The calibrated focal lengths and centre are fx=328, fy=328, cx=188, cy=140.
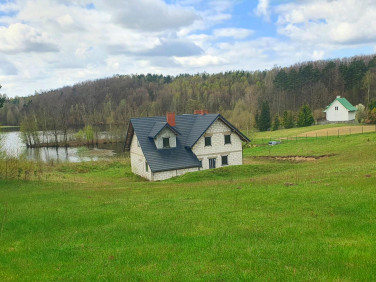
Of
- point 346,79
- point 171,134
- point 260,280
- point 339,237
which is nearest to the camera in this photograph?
point 260,280

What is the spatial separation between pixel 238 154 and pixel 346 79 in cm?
9270

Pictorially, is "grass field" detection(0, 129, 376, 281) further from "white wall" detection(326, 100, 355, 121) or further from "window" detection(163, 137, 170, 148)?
"white wall" detection(326, 100, 355, 121)

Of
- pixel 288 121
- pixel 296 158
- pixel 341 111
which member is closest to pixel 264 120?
pixel 288 121

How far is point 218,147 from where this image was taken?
36.8m

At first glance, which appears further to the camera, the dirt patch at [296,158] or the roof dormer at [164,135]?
the dirt patch at [296,158]

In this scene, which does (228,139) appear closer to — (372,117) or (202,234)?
(202,234)

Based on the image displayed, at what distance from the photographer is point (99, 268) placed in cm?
796

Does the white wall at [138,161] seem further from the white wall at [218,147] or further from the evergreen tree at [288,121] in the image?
the evergreen tree at [288,121]

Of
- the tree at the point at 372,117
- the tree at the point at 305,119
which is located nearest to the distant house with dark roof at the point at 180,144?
the tree at the point at 372,117

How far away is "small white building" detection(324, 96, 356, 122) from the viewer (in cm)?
8700

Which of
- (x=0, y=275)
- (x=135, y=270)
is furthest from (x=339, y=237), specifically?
(x=0, y=275)

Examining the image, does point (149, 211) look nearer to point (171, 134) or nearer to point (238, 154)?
point (171, 134)

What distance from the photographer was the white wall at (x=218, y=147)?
117 ft

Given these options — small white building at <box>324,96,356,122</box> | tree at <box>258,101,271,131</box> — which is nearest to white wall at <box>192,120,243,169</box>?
tree at <box>258,101,271,131</box>
